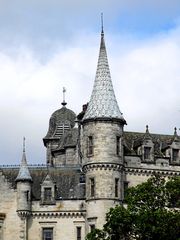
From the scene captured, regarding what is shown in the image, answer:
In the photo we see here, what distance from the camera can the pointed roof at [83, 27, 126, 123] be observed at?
90875 millimetres

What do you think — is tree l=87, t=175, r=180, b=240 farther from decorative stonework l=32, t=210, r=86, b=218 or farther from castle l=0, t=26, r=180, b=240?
decorative stonework l=32, t=210, r=86, b=218

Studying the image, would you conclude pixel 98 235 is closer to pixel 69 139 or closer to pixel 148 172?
pixel 148 172

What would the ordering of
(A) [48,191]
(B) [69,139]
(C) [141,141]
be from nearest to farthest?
(A) [48,191]
(C) [141,141]
(B) [69,139]

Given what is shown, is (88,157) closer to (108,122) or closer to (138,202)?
(108,122)

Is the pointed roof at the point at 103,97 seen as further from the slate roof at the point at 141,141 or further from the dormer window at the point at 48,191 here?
the dormer window at the point at 48,191

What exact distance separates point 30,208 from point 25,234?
255 centimetres

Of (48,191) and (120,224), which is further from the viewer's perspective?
(48,191)

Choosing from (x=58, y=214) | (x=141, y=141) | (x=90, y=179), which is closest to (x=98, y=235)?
(x=90, y=179)

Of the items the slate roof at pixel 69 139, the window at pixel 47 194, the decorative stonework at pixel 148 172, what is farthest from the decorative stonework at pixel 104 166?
the slate roof at pixel 69 139

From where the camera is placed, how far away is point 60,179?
9475cm

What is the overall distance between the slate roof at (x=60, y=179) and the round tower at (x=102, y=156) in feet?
8.75

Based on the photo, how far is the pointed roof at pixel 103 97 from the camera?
90875 mm

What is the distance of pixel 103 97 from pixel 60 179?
9561 millimetres

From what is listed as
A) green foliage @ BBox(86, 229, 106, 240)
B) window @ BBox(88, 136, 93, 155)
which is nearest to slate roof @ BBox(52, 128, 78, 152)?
window @ BBox(88, 136, 93, 155)
